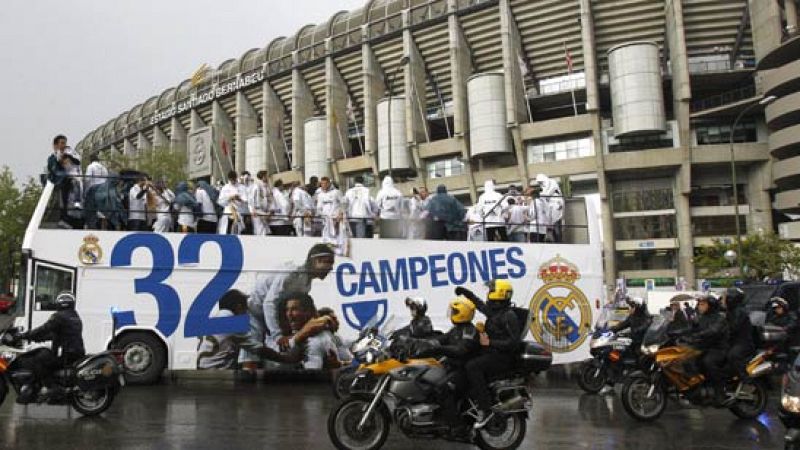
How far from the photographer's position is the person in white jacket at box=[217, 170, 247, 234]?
11.5m

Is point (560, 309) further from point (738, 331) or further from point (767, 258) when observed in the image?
point (767, 258)

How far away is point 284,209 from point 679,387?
24.2 ft

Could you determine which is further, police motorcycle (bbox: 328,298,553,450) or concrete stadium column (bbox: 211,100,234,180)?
concrete stadium column (bbox: 211,100,234,180)

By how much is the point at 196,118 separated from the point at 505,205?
65915 millimetres

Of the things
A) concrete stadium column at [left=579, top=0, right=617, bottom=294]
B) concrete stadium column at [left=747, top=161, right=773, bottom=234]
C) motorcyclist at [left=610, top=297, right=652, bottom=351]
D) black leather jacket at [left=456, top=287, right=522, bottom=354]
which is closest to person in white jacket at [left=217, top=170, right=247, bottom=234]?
black leather jacket at [left=456, top=287, right=522, bottom=354]

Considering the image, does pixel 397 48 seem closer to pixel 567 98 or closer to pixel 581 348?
pixel 567 98

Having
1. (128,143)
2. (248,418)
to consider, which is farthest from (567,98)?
(128,143)

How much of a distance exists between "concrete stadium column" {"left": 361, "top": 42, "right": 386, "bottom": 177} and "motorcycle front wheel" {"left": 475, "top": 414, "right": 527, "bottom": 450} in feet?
167

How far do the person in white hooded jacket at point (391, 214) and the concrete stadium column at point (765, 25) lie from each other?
41225 mm

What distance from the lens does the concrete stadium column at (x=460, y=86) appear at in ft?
168

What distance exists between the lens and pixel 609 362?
11242 millimetres

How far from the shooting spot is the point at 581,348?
12.8 m

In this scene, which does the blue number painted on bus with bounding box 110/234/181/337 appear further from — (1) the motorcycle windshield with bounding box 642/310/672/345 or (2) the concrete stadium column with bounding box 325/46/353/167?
(2) the concrete stadium column with bounding box 325/46/353/167

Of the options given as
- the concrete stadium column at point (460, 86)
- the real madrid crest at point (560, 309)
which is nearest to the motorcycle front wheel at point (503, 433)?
the real madrid crest at point (560, 309)
